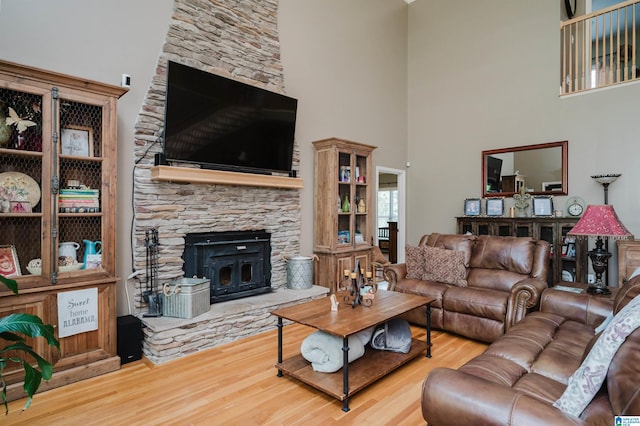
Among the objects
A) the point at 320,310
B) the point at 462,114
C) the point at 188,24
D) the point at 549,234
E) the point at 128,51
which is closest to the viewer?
the point at 320,310

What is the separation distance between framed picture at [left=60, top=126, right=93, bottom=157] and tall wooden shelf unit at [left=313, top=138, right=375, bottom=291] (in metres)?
2.84

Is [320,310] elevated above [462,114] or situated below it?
below

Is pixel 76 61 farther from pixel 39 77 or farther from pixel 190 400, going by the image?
pixel 190 400

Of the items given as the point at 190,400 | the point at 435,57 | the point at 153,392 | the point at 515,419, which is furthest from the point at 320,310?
the point at 435,57

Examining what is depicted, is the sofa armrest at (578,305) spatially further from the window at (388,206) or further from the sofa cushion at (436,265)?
the window at (388,206)

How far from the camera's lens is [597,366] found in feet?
4.53

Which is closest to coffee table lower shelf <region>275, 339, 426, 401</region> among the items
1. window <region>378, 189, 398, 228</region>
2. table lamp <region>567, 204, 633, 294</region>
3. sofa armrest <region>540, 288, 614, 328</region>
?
sofa armrest <region>540, 288, 614, 328</region>

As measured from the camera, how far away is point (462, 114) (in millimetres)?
6426

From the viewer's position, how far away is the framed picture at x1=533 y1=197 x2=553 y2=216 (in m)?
5.36

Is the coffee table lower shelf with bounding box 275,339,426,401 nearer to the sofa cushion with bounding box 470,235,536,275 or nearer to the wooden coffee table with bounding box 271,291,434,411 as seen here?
the wooden coffee table with bounding box 271,291,434,411

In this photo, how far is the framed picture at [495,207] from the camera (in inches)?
229

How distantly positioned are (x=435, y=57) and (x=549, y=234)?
12.4 ft

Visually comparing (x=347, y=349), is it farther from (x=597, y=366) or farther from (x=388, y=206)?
(x=388, y=206)

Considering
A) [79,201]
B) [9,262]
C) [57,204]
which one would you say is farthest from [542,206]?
[9,262]
